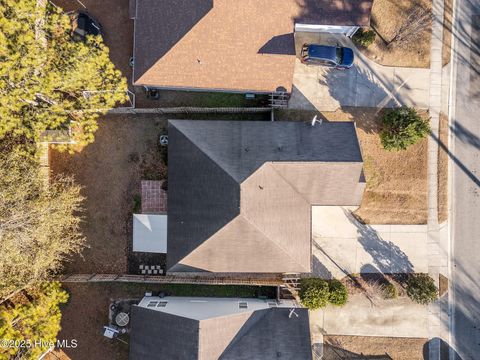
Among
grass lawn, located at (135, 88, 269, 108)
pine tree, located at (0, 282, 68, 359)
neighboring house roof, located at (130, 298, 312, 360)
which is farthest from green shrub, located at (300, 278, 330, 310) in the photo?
pine tree, located at (0, 282, 68, 359)

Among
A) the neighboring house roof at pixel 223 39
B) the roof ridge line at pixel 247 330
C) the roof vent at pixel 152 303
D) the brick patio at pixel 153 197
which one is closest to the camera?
the roof ridge line at pixel 247 330

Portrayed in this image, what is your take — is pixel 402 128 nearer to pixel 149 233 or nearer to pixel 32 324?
pixel 149 233

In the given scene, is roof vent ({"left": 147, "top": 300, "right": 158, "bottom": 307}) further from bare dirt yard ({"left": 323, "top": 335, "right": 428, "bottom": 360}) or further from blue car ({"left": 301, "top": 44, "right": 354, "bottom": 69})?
blue car ({"left": 301, "top": 44, "right": 354, "bottom": 69})

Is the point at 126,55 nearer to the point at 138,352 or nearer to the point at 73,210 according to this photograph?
the point at 73,210

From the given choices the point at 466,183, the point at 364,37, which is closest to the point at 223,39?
the point at 364,37

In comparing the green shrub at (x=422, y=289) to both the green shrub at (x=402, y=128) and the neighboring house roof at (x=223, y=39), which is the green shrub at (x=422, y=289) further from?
the neighboring house roof at (x=223, y=39)

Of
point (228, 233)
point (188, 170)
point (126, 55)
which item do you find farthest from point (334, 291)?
point (126, 55)

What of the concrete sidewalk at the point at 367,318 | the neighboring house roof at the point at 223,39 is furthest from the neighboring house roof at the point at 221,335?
the neighboring house roof at the point at 223,39
